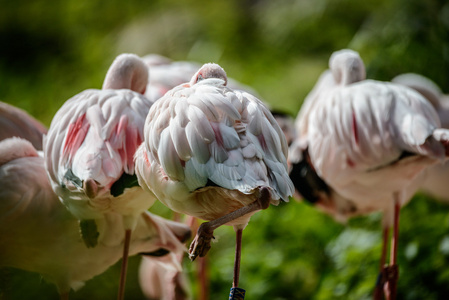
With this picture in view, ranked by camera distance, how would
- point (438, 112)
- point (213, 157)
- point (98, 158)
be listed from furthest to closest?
point (438, 112) → point (98, 158) → point (213, 157)

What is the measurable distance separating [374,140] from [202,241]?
1.13 metres

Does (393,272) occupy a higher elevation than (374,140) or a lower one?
lower

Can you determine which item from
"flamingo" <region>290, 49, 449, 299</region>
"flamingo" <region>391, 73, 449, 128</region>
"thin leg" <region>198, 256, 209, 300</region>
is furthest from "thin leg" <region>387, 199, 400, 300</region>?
"flamingo" <region>391, 73, 449, 128</region>

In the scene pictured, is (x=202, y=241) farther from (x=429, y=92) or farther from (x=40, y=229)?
(x=429, y=92)

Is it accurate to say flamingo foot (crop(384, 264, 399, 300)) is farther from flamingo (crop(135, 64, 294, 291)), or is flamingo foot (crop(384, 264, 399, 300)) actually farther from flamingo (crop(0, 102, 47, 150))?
A: flamingo (crop(0, 102, 47, 150))

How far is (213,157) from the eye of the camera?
1.73 meters

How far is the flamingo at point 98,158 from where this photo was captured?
2.03 m

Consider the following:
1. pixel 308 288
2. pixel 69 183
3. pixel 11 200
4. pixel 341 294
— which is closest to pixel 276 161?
pixel 69 183

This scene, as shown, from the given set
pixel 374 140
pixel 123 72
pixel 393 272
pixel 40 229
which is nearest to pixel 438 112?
pixel 393 272

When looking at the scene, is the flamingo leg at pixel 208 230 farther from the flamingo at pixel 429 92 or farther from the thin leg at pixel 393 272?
the flamingo at pixel 429 92

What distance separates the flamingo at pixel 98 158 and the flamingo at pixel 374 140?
3.00 feet

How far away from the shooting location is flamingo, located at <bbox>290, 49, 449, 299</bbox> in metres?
2.55

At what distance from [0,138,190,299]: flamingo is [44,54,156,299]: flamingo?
0.12m

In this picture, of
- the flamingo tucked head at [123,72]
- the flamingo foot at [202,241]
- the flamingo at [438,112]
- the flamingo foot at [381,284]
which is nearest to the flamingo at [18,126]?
the flamingo tucked head at [123,72]
